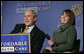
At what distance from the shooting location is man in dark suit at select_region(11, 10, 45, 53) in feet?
13.6

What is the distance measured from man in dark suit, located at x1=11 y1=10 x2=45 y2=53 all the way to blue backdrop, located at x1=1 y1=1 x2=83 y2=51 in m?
0.08

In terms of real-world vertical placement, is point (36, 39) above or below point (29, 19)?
below

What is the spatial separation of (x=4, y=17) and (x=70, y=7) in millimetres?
1379

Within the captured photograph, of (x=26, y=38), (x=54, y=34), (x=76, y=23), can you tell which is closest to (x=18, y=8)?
(x=26, y=38)

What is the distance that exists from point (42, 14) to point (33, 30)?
370 mm

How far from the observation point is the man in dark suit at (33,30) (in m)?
4.14

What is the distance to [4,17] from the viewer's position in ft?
14.5

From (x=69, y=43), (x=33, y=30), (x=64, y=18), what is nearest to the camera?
(x=69, y=43)

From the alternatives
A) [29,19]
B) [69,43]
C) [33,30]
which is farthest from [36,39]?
[69,43]

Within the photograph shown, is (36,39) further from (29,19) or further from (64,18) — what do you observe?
(64,18)

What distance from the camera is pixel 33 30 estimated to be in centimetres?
420

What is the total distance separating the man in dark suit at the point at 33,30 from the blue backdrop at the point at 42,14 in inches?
3.2

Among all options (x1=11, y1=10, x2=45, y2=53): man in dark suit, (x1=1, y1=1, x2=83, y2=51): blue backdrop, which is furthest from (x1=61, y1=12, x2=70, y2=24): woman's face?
(x1=11, y1=10, x2=45, y2=53): man in dark suit

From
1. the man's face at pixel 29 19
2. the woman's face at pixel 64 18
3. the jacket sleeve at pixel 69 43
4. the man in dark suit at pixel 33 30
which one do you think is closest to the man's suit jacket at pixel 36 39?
the man in dark suit at pixel 33 30
